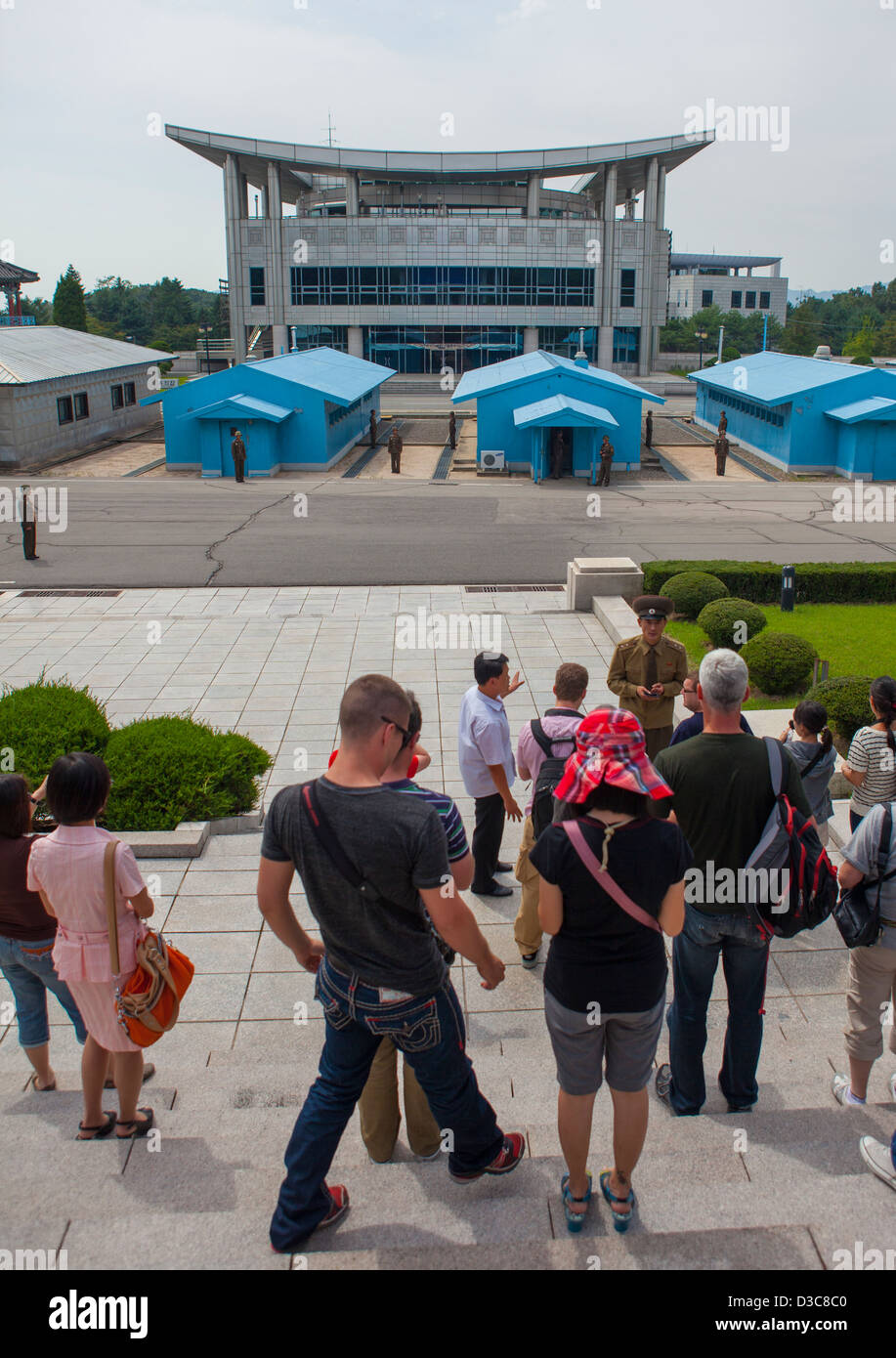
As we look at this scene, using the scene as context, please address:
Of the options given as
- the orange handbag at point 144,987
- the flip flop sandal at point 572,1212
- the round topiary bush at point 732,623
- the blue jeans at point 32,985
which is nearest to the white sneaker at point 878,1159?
the flip flop sandal at point 572,1212

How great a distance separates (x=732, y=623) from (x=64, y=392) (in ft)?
101

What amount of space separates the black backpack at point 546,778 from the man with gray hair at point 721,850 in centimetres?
99

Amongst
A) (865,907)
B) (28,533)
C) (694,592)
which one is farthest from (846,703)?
(28,533)

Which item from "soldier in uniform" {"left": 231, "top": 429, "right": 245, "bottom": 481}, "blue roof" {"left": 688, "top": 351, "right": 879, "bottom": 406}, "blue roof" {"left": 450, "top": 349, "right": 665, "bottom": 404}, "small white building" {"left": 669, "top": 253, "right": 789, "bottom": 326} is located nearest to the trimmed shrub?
"blue roof" {"left": 450, "top": 349, "right": 665, "bottom": 404}

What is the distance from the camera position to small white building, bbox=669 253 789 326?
131250 millimetres

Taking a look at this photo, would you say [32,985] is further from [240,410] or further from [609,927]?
[240,410]

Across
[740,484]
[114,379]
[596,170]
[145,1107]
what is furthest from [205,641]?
[596,170]

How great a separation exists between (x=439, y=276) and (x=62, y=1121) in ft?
221

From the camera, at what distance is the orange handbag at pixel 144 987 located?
4301mm

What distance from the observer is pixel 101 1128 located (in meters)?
4.56

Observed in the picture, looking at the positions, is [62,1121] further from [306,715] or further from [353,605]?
[353,605]

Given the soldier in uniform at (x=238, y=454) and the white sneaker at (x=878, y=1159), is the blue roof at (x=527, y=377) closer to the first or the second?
the soldier in uniform at (x=238, y=454)

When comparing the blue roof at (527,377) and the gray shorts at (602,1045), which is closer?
the gray shorts at (602,1045)

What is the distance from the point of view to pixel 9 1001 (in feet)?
19.0
